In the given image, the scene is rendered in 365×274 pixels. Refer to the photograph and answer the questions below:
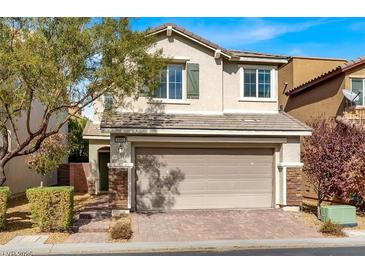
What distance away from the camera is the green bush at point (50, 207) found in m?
12.2

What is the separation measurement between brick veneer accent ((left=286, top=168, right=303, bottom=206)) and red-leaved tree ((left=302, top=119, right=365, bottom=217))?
49 cm

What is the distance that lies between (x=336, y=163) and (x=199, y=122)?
5.22 m

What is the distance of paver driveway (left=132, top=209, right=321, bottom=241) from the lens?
12.4 m

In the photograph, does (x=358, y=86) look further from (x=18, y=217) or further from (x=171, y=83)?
(x=18, y=217)

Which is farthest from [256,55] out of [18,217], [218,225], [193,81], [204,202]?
[18,217]

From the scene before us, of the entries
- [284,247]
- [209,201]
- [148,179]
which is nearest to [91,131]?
[148,179]

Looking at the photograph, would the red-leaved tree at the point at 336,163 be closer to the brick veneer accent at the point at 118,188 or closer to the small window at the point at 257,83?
the small window at the point at 257,83

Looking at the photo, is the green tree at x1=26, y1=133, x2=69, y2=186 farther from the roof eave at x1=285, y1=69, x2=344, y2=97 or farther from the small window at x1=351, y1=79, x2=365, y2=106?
the small window at x1=351, y1=79, x2=365, y2=106


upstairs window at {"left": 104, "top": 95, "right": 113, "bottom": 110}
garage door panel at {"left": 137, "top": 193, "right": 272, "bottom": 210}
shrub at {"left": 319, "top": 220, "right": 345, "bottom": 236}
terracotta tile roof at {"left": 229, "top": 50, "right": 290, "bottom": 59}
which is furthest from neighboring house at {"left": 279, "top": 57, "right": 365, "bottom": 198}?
upstairs window at {"left": 104, "top": 95, "right": 113, "bottom": 110}

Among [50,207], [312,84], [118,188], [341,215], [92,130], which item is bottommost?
[341,215]

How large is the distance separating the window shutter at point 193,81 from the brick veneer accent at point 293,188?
15.9 feet

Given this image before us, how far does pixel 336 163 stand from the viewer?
1480cm

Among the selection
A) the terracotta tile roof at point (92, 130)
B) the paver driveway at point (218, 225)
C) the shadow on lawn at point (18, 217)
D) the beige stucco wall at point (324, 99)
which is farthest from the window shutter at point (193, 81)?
the shadow on lawn at point (18, 217)

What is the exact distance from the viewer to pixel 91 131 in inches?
833
